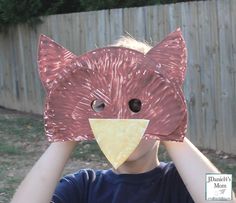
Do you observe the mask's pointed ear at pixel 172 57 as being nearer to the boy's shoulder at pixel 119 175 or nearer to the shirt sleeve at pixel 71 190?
the boy's shoulder at pixel 119 175

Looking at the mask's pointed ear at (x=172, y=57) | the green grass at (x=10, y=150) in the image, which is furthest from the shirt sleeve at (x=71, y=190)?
the green grass at (x=10, y=150)

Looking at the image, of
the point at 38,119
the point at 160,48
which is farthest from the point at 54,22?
the point at 160,48

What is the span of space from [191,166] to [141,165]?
221 mm

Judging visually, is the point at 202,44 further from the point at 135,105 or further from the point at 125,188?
the point at 135,105

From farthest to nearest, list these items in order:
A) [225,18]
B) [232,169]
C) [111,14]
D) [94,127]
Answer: [111,14]
[225,18]
[232,169]
[94,127]

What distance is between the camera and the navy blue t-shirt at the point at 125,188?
2.07m

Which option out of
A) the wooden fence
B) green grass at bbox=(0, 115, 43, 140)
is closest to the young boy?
the wooden fence

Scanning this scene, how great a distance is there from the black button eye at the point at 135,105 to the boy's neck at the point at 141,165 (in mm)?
236

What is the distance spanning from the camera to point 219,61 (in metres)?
7.10

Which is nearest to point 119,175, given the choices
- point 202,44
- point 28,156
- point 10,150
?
point 202,44

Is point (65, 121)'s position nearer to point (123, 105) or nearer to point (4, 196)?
point (123, 105)

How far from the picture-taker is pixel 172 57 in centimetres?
191

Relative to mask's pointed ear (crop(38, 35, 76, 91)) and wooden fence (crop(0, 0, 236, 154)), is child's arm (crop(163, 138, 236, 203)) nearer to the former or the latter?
mask's pointed ear (crop(38, 35, 76, 91))

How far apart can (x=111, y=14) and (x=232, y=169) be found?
3.53 meters
